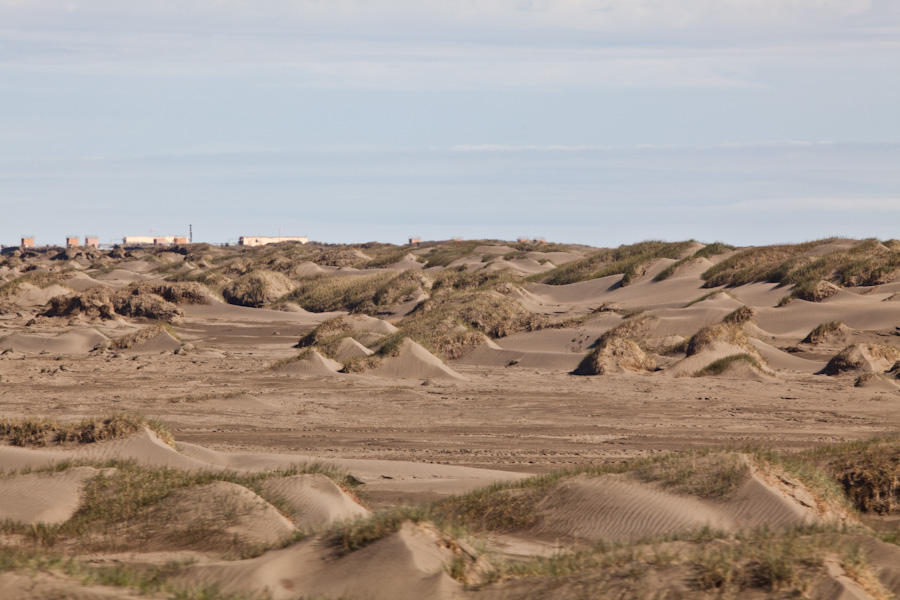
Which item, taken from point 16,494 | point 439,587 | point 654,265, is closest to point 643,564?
point 439,587

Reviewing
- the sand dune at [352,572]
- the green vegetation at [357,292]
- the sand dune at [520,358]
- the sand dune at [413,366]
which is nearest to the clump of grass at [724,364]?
the sand dune at [520,358]

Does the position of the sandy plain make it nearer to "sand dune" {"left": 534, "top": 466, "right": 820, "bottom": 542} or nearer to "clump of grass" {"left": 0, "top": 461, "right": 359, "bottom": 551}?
"sand dune" {"left": 534, "top": 466, "right": 820, "bottom": 542}

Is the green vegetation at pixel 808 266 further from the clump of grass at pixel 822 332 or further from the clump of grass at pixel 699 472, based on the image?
the clump of grass at pixel 699 472

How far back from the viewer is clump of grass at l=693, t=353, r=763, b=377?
18.8 m

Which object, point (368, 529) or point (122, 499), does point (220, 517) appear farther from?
point (368, 529)

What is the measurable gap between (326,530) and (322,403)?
382 inches

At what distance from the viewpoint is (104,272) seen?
52250 mm

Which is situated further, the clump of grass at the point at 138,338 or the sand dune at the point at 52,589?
the clump of grass at the point at 138,338

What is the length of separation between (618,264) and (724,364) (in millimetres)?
21095

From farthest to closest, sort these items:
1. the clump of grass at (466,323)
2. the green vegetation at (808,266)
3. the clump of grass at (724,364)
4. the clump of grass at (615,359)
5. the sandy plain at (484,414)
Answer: the green vegetation at (808,266), the clump of grass at (466,323), the clump of grass at (615,359), the clump of grass at (724,364), the sandy plain at (484,414)

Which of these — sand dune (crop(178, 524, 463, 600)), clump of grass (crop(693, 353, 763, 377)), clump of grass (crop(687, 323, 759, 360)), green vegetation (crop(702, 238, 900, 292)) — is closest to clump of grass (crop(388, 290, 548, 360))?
clump of grass (crop(687, 323, 759, 360))

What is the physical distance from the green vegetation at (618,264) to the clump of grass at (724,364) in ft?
55.4

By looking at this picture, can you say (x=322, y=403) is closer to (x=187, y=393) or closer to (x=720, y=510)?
(x=187, y=393)

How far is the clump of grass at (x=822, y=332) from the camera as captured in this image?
22.1 metres
